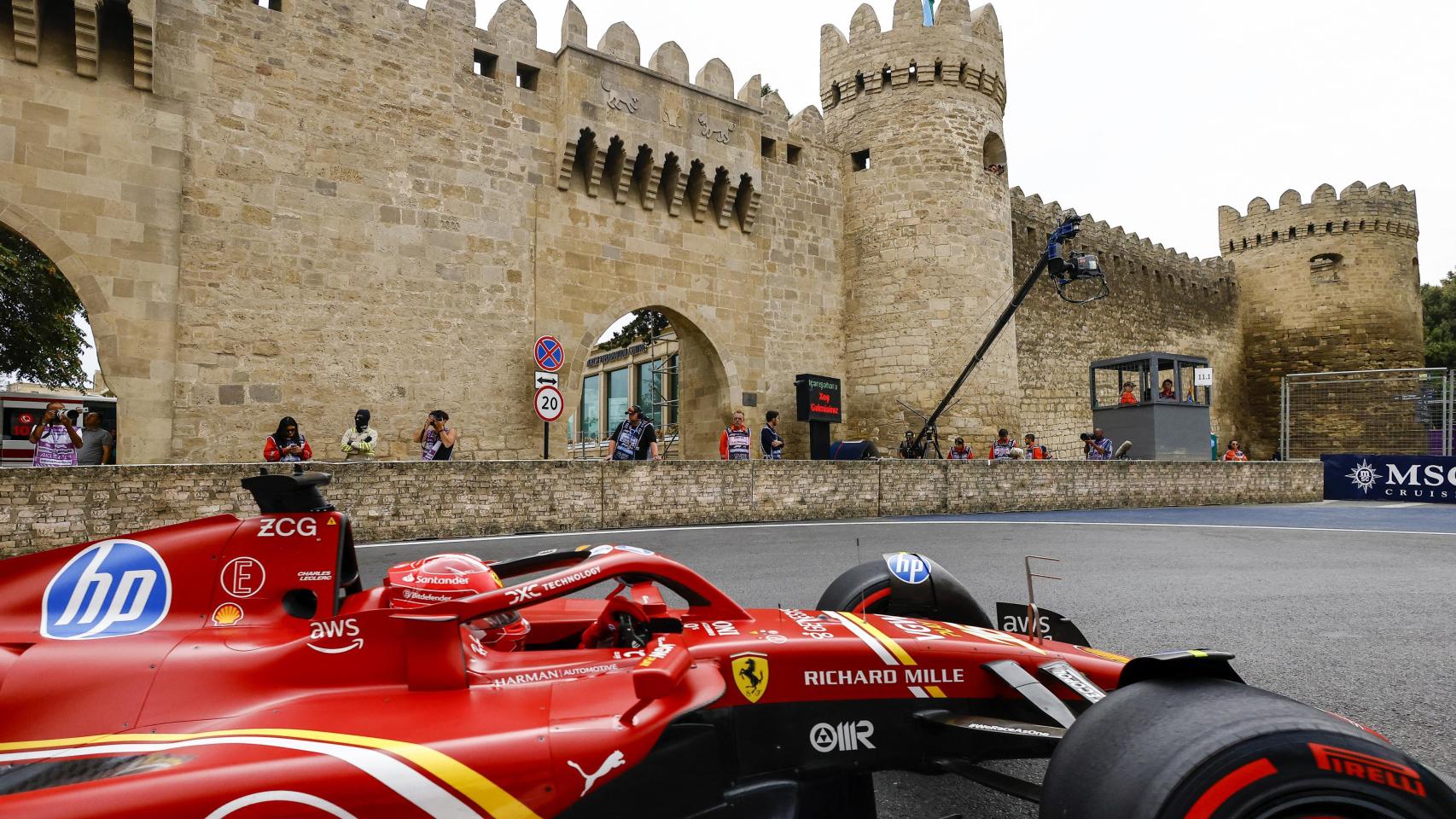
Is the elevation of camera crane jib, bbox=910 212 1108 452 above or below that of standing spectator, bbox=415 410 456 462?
above

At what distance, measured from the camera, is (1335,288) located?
33.4m

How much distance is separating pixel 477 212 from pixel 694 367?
670 cm

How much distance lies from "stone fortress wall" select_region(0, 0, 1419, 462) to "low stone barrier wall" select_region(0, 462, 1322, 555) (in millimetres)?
4795

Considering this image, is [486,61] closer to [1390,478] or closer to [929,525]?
[929,525]

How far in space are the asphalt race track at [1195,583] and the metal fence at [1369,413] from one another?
11199 millimetres

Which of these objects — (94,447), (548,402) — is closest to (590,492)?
(548,402)

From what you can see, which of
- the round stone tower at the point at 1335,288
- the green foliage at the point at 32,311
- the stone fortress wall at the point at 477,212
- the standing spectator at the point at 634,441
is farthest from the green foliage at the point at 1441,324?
the green foliage at the point at 32,311

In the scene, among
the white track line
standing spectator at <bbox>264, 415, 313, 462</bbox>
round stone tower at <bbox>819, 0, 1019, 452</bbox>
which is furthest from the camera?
round stone tower at <bbox>819, 0, 1019, 452</bbox>

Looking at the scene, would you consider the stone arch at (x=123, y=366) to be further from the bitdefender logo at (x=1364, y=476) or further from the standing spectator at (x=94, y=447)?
the bitdefender logo at (x=1364, y=476)

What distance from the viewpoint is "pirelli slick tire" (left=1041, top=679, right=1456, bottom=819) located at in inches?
63.2

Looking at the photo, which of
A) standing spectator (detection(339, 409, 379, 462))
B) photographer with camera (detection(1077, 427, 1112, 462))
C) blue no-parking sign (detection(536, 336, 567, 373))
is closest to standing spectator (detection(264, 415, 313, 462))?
standing spectator (detection(339, 409, 379, 462))

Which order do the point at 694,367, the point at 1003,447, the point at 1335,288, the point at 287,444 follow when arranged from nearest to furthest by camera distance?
the point at 287,444, the point at 1003,447, the point at 694,367, the point at 1335,288

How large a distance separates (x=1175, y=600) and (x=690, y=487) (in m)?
6.97

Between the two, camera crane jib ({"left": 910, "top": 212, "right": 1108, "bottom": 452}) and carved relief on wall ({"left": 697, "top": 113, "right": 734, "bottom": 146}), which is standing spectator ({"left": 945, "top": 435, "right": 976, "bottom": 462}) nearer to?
camera crane jib ({"left": 910, "top": 212, "right": 1108, "bottom": 452})
